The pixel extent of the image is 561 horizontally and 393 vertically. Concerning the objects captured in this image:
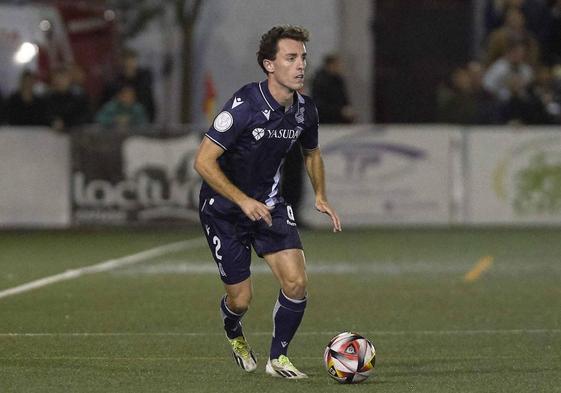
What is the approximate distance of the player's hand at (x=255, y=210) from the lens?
8.47 metres

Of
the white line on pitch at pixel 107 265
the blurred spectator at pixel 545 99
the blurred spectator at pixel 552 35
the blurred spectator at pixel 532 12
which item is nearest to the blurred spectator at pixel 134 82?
the white line on pitch at pixel 107 265

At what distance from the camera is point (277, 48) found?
8.82 m

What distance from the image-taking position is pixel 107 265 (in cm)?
1622

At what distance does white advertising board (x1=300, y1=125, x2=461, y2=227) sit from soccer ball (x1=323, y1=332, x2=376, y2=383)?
1220cm

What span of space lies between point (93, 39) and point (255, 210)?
50.2 feet

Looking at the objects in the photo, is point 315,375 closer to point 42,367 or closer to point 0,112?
point 42,367

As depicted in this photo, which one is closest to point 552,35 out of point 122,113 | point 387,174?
point 387,174

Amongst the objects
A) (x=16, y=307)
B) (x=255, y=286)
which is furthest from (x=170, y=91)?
(x=16, y=307)

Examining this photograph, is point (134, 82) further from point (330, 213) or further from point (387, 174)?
point (330, 213)

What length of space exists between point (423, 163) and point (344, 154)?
110cm

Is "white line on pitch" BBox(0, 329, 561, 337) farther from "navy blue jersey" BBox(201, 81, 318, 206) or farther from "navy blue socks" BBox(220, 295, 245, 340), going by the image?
"navy blue jersey" BBox(201, 81, 318, 206)

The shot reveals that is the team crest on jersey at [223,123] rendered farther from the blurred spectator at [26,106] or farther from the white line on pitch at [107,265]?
the blurred spectator at [26,106]

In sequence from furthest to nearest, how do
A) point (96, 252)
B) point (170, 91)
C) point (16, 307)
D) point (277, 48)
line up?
point (170, 91) < point (96, 252) < point (16, 307) < point (277, 48)

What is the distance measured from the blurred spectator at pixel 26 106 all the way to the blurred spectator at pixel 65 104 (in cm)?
21
